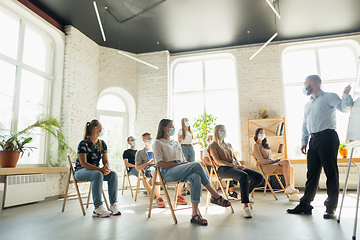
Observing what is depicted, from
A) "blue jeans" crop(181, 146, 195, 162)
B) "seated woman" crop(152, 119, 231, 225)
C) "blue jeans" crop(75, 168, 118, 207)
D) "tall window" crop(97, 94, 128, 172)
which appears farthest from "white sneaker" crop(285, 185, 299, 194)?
"tall window" crop(97, 94, 128, 172)

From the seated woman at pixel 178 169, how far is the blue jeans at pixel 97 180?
Result: 73cm

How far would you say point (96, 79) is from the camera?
6367 millimetres

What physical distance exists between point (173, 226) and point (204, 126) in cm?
391

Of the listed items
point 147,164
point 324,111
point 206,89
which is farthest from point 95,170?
point 206,89

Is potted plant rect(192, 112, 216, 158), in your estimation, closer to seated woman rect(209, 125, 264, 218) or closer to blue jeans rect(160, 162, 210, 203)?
seated woman rect(209, 125, 264, 218)

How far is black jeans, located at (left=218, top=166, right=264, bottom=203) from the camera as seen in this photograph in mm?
2969

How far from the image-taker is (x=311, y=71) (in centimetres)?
645

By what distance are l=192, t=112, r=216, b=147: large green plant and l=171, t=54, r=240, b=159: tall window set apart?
1.45 feet

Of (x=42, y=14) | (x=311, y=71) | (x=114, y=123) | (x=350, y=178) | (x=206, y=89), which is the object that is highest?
(x=42, y=14)

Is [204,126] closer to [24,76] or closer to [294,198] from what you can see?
[294,198]

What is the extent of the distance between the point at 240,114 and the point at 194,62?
6.64 feet

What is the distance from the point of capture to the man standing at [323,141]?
8.80 feet

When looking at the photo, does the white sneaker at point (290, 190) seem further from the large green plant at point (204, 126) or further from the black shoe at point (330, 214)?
the large green plant at point (204, 126)

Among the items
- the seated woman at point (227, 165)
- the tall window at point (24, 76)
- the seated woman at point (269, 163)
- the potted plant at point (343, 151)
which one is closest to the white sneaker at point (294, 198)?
the seated woman at point (269, 163)
